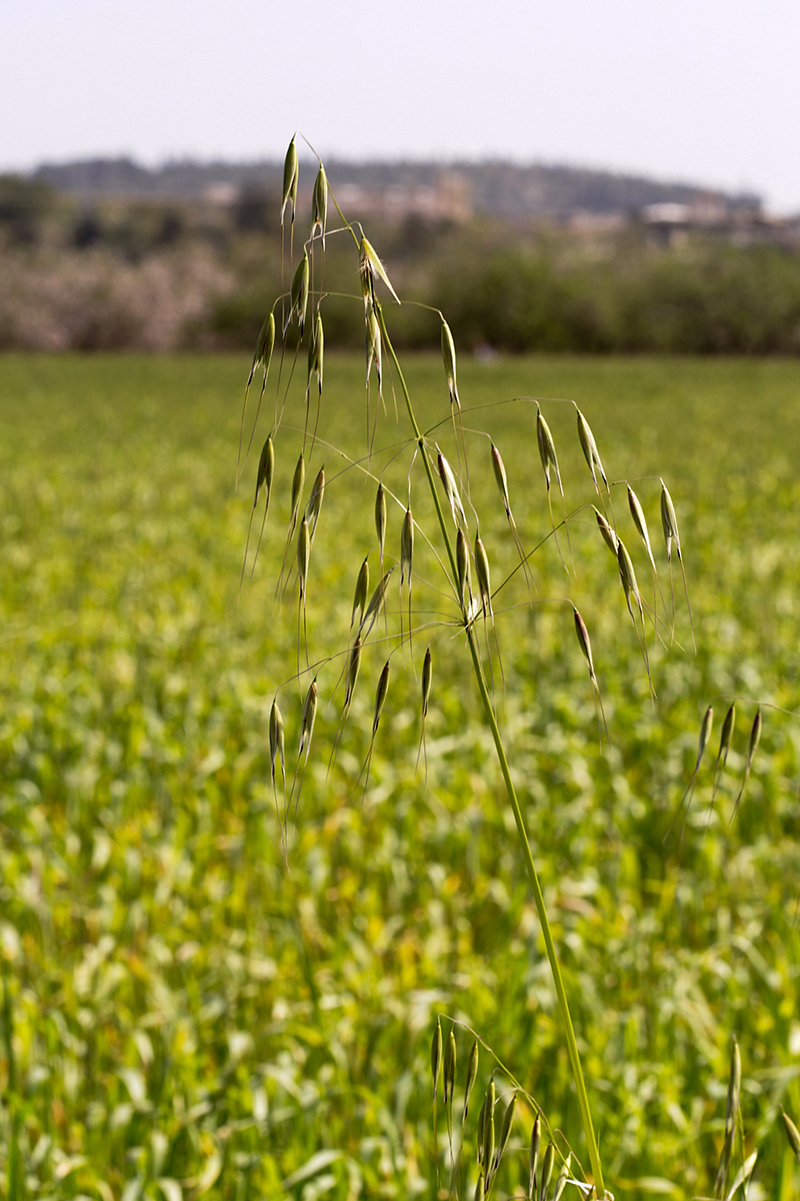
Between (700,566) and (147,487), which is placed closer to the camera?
(700,566)

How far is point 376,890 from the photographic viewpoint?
4.71m

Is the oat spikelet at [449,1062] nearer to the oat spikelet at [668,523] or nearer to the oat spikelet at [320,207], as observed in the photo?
the oat spikelet at [668,523]

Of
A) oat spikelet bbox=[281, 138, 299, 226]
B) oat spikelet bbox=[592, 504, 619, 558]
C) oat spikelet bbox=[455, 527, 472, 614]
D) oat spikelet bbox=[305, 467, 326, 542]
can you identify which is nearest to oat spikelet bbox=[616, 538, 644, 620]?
oat spikelet bbox=[592, 504, 619, 558]

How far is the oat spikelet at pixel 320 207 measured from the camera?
0.70 m

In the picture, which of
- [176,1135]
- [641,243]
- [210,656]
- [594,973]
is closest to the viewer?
[176,1135]

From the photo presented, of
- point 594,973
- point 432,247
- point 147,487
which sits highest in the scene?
point 432,247

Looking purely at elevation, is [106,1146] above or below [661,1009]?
below

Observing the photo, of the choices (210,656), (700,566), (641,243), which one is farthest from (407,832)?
(641,243)

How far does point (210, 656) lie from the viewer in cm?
828

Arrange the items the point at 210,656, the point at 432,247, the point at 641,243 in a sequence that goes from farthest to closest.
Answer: the point at 432,247, the point at 641,243, the point at 210,656

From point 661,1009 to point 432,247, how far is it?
10119 cm

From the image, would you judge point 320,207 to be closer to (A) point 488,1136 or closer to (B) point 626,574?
(B) point 626,574

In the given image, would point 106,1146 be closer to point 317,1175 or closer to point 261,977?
point 317,1175

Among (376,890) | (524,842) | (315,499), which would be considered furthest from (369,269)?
(376,890)
